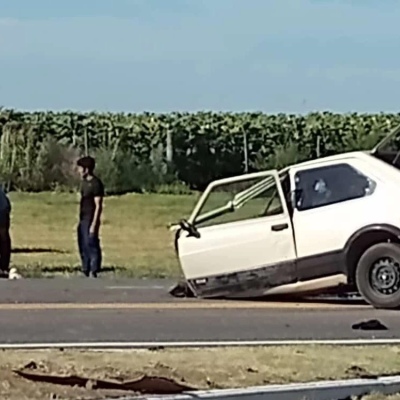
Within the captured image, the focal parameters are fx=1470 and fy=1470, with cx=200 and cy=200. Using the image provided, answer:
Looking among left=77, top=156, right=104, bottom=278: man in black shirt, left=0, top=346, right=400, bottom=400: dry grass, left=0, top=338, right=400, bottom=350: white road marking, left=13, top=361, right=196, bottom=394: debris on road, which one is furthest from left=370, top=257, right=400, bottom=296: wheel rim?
left=13, top=361, right=196, bottom=394: debris on road

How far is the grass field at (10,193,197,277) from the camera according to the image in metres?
24.4

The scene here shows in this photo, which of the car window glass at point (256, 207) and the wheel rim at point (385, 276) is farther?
the car window glass at point (256, 207)

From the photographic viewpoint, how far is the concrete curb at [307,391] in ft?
30.8

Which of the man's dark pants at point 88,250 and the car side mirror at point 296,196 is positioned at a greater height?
the car side mirror at point 296,196

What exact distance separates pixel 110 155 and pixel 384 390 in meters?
35.1

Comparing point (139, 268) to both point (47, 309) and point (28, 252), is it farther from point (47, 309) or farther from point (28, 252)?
point (47, 309)

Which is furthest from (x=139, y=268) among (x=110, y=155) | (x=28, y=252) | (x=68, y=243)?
(x=110, y=155)

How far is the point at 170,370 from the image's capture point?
10641mm

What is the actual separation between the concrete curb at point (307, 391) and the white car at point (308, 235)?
18.5 ft

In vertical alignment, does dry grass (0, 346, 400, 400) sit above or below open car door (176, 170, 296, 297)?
below

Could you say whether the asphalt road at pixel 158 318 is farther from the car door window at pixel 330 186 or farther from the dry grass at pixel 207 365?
the dry grass at pixel 207 365

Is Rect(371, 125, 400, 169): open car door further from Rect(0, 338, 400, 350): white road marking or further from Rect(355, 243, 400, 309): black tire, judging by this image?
Rect(0, 338, 400, 350): white road marking

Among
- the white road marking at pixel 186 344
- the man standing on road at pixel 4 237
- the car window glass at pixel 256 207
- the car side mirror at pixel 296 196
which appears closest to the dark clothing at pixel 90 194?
the man standing on road at pixel 4 237

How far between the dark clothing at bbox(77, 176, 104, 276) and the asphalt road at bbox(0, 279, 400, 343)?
2583mm
